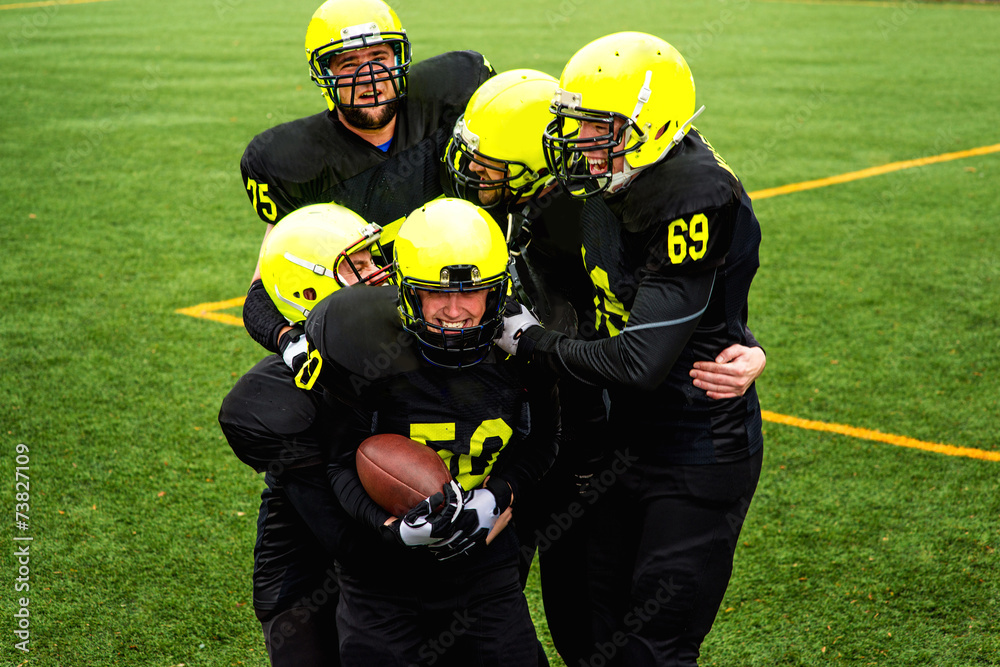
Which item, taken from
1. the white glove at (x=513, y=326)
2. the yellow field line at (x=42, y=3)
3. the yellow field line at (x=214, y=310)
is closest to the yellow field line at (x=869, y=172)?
the yellow field line at (x=214, y=310)

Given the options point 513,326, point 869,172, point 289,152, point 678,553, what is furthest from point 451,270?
point 869,172

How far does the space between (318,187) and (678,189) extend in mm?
1487

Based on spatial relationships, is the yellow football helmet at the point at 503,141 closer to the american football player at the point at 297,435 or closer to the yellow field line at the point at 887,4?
the american football player at the point at 297,435

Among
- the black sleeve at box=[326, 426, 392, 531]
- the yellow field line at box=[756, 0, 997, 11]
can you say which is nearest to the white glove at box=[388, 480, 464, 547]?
the black sleeve at box=[326, 426, 392, 531]

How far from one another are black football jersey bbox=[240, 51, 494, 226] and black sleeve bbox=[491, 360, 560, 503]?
3.21ft

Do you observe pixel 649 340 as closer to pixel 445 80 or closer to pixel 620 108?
pixel 620 108

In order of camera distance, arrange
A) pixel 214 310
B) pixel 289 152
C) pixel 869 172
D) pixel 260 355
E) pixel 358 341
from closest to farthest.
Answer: pixel 358 341 → pixel 289 152 → pixel 260 355 → pixel 214 310 → pixel 869 172

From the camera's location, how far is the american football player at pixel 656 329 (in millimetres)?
2605

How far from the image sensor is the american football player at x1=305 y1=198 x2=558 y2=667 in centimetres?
263

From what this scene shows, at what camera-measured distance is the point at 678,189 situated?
262 cm

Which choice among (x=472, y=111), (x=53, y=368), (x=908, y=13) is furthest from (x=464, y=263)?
(x=908, y=13)

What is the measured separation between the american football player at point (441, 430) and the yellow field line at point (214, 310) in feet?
13.6

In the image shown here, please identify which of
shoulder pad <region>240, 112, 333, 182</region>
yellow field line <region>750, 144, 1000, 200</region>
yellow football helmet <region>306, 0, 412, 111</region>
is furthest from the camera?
yellow field line <region>750, 144, 1000, 200</region>

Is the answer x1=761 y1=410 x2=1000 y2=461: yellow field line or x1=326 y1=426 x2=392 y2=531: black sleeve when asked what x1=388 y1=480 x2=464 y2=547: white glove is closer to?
x1=326 y1=426 x2=392 y2=531: black sleeve
